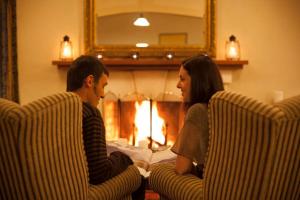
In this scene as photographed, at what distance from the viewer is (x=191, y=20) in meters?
4.05

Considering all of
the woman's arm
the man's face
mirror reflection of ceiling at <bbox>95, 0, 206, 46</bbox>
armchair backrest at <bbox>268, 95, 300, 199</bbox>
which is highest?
mirror reflection of ceiling at <bbox>95, 0, 206, 46</bbox>

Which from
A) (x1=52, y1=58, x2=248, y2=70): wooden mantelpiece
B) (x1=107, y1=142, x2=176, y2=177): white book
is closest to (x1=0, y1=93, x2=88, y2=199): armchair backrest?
(x1=107, y1=142, x2=176, y2=177): white book

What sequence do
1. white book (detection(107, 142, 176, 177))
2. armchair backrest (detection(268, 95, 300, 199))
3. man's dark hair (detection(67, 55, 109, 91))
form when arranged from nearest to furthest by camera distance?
armchair backrest (detection(268, 95, 300, 199))
man's dark hair (detection(67, 55, 109, 91))
white book (detection(107, 142, 176, 177))

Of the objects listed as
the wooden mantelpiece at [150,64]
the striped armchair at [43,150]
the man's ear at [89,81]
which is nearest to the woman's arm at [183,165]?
the striped armchair at [43,150]

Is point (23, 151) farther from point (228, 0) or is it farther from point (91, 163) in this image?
point (228, 0)

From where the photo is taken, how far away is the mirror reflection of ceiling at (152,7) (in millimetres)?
4043

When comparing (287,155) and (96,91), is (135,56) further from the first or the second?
(287,155)

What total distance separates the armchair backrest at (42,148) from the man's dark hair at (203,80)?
22.0 inches

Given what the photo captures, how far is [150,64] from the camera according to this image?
13.2 ft

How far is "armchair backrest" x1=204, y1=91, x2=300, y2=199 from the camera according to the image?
4.03 feet

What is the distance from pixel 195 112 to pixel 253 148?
1.38ft

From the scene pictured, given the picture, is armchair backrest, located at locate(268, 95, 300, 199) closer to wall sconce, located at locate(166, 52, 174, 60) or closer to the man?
the man

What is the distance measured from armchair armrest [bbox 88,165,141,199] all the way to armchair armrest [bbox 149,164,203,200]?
0.30 feet

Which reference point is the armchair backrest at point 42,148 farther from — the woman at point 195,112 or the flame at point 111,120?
the flame at point 111,120
